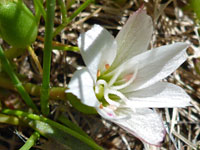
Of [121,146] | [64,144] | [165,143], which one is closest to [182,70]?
[165,143]

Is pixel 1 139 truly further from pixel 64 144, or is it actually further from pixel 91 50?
pixel 91 50

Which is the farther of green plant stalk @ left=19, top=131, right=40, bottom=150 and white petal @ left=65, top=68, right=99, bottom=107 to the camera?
green plant stalk @ left=19, top=131, right=40, bottom=150

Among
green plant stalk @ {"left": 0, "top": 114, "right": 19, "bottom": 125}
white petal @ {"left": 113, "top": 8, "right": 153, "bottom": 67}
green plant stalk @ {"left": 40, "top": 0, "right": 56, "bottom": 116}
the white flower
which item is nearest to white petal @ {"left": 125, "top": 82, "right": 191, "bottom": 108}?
the white flower

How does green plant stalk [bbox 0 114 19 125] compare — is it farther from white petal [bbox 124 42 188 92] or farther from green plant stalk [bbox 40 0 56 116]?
white petal [bbox 124 42 188 92]

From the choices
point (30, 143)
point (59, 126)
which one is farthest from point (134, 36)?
point (30, 143)

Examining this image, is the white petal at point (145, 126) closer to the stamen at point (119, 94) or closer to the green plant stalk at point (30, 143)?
the stamen at point (119, 94)

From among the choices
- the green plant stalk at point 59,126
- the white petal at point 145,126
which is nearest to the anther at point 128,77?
the white petal at point 145,126

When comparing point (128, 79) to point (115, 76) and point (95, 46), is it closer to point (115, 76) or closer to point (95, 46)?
point (115, 76)
